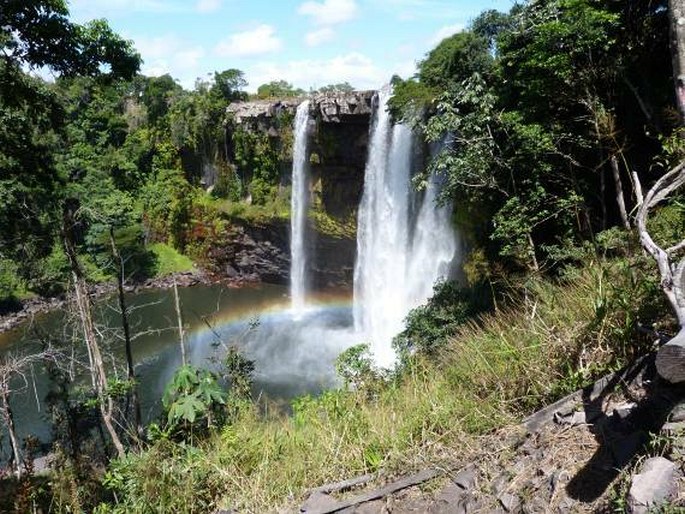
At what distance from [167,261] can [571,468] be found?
28.3m

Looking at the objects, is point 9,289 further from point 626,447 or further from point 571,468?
point 626,447

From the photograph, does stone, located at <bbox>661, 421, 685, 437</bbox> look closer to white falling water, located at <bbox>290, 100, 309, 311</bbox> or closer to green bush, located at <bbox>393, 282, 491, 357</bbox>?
green bush, located at <bbox>393, 282, 491, 357</bbox>

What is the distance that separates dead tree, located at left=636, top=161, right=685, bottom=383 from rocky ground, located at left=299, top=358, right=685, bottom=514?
0.95 ft

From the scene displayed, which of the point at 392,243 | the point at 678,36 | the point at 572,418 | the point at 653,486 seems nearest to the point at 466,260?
the point at 392,243

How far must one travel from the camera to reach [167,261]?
28891mm

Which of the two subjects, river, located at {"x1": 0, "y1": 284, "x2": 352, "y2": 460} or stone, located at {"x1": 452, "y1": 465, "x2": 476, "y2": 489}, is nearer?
stone, located at {"x1": 452, "y1": 465, "x2": 476, "y2": 489}

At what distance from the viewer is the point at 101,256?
88.7ft

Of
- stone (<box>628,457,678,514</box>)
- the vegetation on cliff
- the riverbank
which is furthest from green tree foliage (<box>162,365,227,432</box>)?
the riverbank

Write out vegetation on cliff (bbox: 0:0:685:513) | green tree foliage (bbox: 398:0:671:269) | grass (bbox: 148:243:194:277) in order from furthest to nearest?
1. grass (bbox: 148:243:194:277)
2. green tree foliage (bbox: 398:0:671:269)
3. vegetation on cliff (bbox: 0:0:685:513)

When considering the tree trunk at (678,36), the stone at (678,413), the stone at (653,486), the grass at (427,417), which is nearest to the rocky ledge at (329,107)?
the tree trunk at (678,36)

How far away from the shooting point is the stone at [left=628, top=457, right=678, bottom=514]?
6.24 feet

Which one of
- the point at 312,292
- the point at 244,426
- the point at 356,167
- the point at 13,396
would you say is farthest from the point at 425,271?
the point at 244,426

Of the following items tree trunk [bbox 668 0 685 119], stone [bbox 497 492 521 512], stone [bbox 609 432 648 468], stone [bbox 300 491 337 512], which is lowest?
stone [bbox 300 491 337 512]

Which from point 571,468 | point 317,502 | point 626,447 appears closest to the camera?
point 626,447
